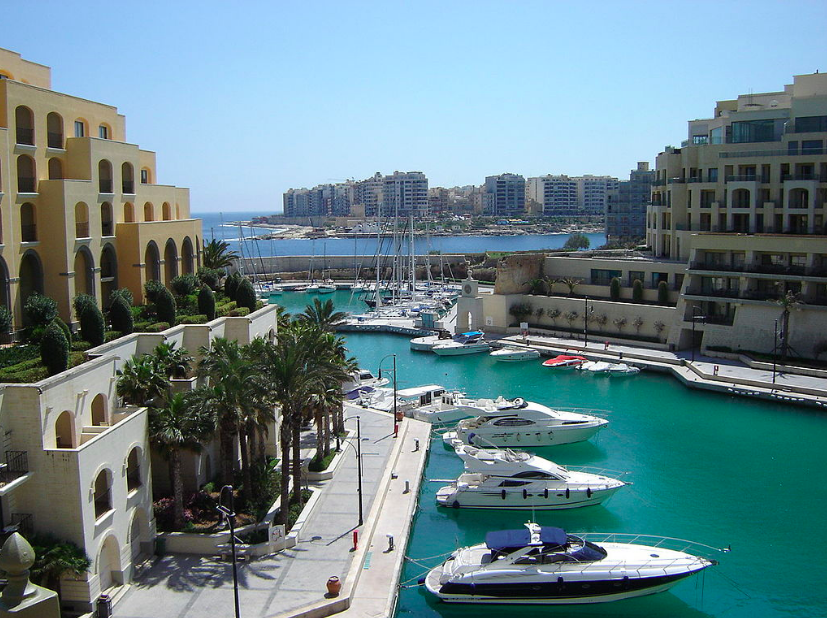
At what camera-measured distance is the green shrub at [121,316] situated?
2748 centimetres

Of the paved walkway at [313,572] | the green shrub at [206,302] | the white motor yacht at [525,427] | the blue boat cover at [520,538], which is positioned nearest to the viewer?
the paved walkway at [313,572]

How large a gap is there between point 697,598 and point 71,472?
730 inches

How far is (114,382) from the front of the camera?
24.6 meters

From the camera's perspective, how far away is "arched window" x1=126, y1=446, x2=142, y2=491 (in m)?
24.0

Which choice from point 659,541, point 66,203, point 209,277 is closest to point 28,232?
point 66,203

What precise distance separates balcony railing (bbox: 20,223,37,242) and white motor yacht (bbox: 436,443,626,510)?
58.7ft

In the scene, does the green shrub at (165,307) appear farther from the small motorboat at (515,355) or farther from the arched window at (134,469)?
the small motorboat at (515,355)

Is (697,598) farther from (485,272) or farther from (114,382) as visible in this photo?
(485,272)

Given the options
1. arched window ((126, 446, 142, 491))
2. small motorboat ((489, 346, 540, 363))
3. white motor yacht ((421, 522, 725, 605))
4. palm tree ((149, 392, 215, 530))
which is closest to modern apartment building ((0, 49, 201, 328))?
palm tree ((149, 392, 215, 530))

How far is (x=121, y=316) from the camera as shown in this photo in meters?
27.6

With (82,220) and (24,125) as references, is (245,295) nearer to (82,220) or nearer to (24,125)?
(82,220)

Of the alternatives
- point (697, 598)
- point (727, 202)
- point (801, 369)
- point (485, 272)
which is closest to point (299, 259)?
point (485, 272)

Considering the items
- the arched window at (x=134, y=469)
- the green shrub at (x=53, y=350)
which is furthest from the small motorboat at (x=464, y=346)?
the green shrub at (x=53, y=350)

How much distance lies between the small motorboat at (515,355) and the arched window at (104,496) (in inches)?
1600
